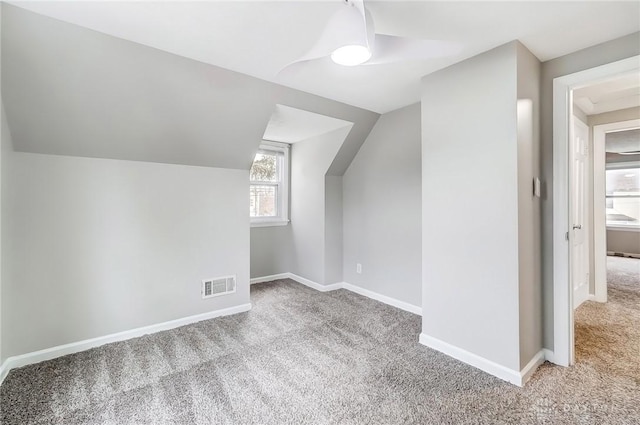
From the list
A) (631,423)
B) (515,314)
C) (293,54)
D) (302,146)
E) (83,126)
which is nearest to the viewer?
(631,423)

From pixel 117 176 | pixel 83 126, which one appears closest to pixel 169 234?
pixel 117 176

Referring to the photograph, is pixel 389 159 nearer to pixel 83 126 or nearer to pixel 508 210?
pixel 508 210

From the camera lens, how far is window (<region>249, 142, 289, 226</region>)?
4.37 meters

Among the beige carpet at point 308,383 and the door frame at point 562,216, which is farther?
the door frame at point 562,216

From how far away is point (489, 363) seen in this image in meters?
2.05

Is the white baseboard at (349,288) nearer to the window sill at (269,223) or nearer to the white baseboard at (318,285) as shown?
the white baseboard at (318,285)

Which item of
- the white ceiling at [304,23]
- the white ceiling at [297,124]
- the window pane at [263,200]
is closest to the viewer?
the white ceiling at [304,23]

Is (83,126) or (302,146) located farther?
(302,146)

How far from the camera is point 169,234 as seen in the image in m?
2.81

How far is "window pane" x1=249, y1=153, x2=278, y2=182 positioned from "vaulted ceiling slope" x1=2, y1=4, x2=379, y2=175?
1274 mm

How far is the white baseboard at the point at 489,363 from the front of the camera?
76.1 inches

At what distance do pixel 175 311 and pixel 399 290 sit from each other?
2345 mm

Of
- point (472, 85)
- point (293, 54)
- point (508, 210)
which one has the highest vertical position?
point (293, 54)

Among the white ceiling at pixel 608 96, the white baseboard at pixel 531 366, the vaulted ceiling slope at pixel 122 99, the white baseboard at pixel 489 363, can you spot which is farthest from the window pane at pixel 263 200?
the white ceiling at pixel 608 96
